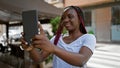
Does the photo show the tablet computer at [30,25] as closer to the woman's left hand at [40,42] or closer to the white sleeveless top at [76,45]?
the woman's left hand at [40,42]

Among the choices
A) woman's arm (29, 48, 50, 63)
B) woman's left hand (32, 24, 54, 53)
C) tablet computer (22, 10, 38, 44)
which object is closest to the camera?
woman's left hand (32, 24, 54, 53)

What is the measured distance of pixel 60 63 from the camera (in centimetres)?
182

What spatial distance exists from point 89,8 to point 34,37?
24162 mm

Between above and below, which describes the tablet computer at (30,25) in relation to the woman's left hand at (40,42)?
above

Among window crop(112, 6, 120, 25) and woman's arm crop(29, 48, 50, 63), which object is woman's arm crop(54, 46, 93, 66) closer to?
woman's arm crop(29, 48, 50, 63)

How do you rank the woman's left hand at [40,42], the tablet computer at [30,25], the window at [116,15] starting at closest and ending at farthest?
the woman's left hand at [40,42] → the tablet computer at [30,25] → the window at [116,15]

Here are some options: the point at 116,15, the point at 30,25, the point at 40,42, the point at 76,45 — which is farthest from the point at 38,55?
the point at 116,15

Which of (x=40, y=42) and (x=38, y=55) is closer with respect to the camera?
(x=40, y=42)

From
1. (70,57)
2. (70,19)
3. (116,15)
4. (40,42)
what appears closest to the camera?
(40,42)

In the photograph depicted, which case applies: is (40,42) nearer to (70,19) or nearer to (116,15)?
(70,19)

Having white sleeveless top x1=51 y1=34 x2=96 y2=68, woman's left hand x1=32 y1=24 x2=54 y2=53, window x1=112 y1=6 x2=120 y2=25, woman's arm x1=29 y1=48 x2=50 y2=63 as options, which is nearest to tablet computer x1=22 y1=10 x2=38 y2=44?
woman's left hand x1=32 y1=24 x2=54 y2=53

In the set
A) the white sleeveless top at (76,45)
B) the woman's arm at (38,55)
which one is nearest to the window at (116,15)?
the white sleeveless top at (76,45)

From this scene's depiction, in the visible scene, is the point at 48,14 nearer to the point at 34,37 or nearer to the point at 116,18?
the point at 34,37

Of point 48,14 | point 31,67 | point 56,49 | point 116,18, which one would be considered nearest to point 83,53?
point 56,49
